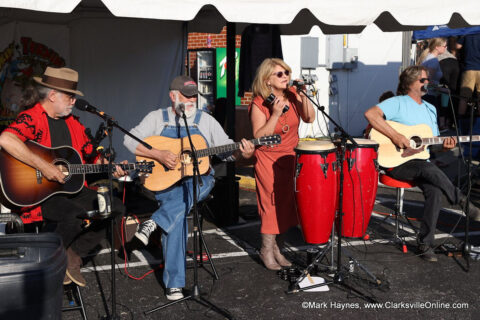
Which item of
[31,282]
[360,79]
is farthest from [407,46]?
[31,282]

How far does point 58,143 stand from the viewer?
168 inches

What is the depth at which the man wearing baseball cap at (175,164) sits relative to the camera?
4109mm

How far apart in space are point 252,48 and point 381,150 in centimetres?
206

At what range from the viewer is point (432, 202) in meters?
4.96

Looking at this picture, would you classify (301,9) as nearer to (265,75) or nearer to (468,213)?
(265,75)

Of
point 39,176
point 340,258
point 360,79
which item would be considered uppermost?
point 360,79

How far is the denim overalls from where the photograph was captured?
4102mm

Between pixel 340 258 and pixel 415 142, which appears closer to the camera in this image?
pixel 340 258

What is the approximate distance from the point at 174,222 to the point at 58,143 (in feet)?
3.77

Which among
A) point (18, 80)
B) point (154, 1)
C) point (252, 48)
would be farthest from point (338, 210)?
point (18, 80)

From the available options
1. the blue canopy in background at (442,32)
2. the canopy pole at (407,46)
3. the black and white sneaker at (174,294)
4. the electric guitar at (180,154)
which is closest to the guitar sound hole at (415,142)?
the electric guitar at (180,154)

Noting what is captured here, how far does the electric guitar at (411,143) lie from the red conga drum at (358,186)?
2.68ft

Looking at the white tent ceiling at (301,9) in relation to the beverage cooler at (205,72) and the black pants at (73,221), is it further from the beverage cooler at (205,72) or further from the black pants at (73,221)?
the beverage cooler at (205,72)

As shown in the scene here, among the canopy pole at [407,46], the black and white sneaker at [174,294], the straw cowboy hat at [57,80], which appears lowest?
the black and white sneaker at [174,294]
